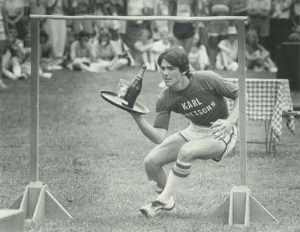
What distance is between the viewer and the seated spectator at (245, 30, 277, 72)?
22.8 m

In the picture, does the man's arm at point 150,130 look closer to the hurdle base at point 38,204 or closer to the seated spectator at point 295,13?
the hurdle base at point 38,204

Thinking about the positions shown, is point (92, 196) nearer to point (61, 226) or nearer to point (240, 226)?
point (61, 226)

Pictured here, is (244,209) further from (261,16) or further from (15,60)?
(261,16)

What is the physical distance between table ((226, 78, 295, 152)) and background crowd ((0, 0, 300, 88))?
30.9 feet

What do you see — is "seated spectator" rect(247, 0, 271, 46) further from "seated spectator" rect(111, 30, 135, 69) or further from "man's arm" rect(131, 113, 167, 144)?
"man's arm" rect(131, 113, 167, 144)

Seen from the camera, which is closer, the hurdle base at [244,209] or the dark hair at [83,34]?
the hurdle base at [244,209]

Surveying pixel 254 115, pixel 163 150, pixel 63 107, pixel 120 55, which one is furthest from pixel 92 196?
pixel 120 55

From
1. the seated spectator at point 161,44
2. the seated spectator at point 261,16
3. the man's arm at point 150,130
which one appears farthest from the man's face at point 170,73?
→ the seated spectator at point 261,16

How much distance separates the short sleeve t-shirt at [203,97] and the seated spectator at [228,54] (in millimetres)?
14296

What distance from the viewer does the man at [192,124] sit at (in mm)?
7715

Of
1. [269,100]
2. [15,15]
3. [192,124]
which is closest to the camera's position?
[192,124]

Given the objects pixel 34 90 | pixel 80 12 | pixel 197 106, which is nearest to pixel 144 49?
pixel 80 12

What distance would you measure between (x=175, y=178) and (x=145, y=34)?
16045 mm

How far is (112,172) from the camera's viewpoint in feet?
34.5
